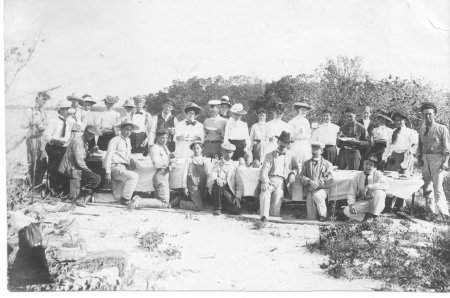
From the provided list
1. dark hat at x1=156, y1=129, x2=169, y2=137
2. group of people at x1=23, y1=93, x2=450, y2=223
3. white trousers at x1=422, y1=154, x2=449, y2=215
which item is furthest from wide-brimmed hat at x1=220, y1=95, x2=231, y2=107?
white trousers at x1=422, y1=154, x2=449, y2=215

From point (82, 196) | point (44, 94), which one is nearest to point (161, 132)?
point (82, 196)

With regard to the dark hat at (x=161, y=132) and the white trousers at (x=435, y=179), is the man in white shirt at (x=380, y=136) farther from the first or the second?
the dark hat at (x=161, y=132)

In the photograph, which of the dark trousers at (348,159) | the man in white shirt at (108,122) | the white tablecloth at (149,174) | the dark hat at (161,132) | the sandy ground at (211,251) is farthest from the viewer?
the dark trousers at (348,159)

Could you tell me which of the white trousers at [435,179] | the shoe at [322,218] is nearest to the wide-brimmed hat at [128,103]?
the shoe at [322,218]

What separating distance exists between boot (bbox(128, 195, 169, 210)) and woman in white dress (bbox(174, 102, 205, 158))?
89cm

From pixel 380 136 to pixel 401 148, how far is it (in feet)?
1.24

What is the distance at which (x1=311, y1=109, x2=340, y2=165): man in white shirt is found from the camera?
7.15 metres

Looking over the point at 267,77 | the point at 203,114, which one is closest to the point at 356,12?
the point at 267,77

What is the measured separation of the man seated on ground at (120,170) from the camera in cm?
Answer: 663

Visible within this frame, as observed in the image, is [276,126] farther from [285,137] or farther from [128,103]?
[128,103]

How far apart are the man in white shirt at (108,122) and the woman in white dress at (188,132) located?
1.03m

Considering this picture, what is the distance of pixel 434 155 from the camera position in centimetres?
677

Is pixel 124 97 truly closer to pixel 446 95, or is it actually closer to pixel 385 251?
pixel 385 251

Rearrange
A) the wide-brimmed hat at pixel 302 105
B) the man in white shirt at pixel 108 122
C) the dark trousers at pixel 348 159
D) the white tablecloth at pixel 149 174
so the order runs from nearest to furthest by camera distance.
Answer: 1. the white tablecloth at pixel 149 174
2. the man in white shirt at pixel 108 122
3. the dark trousers at pixel 348 159
4. the wide-brimmed hat at pixel 302 105
